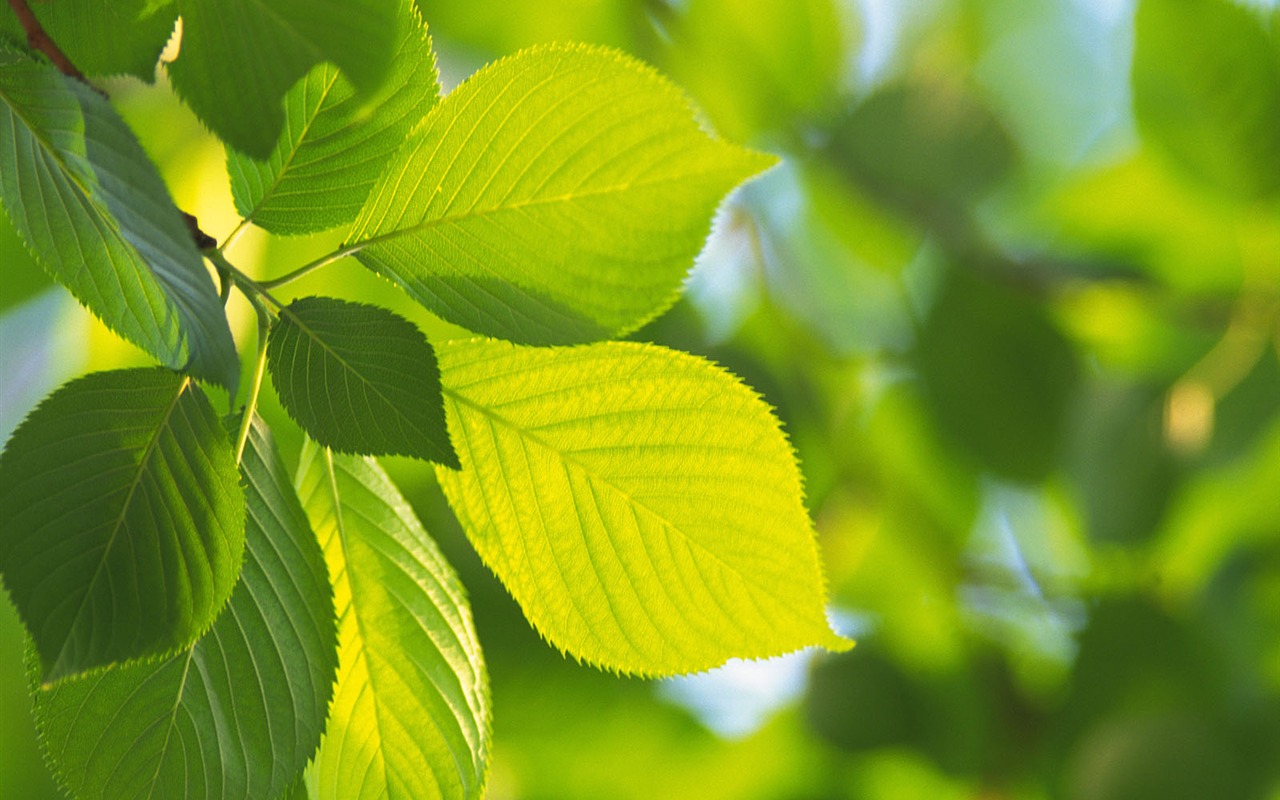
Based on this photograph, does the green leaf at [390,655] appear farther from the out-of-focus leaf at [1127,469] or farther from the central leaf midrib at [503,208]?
the out-of-focus leaf at [1127,469]

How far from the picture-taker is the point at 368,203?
1.11ft

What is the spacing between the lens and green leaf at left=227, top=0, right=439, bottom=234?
1.04ft

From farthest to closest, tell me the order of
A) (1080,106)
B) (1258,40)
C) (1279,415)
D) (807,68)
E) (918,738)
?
(1080,106) < (807,68) < (918,738) < (1279,415) < (1258,40)

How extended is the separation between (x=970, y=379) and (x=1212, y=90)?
16.5 inches

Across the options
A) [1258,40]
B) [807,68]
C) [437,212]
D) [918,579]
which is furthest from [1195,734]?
[437,212]

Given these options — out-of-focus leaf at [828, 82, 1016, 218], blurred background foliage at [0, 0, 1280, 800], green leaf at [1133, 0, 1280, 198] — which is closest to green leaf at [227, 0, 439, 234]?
blurred background foliage at [0, 0, 1280, 800]

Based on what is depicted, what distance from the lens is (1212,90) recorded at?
110 cm

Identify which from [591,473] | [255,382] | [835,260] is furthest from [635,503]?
[835,260]

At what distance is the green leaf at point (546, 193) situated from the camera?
336 mm

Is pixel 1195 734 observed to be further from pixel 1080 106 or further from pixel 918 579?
pixel 1080 106

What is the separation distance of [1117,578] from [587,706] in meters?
0.65

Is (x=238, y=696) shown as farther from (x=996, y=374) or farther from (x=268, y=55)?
(x=996, y=374)

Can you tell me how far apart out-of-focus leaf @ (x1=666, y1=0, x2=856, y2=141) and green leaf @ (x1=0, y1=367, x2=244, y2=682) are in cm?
109

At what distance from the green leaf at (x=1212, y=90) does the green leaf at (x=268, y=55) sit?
1.02 m
